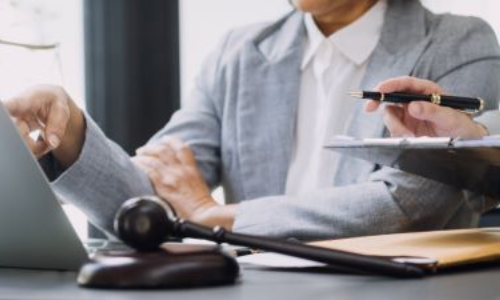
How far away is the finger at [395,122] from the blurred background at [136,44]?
106cm

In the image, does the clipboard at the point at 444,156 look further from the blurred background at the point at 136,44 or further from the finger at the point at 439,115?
the blurred background at the point at 136,44

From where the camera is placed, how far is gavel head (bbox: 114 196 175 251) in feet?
1.72

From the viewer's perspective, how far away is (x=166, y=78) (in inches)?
88.6

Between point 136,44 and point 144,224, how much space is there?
1722 millimetres

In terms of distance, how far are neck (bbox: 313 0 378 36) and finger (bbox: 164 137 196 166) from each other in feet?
1.11

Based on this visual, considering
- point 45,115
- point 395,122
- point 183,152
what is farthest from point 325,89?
point 45,115

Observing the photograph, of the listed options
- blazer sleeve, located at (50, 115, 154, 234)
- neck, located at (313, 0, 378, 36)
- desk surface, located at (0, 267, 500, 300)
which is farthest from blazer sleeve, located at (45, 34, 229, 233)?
desk surface, located at (0, 267, 500, 300)

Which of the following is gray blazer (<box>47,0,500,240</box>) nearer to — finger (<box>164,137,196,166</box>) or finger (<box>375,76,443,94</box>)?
finger (<box>164,137,196,166</box>)

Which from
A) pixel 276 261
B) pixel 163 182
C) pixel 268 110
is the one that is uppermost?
pixel 276 261

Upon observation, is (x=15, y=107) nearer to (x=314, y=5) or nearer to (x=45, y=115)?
(x=45, y=115)

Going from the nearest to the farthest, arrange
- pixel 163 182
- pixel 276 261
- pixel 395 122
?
pixel 276 261 → pixel 395 122 → pixel 163 182

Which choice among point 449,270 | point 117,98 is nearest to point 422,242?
point 449,270

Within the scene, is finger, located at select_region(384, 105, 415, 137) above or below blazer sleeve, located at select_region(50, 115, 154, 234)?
above

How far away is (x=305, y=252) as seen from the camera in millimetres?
555
